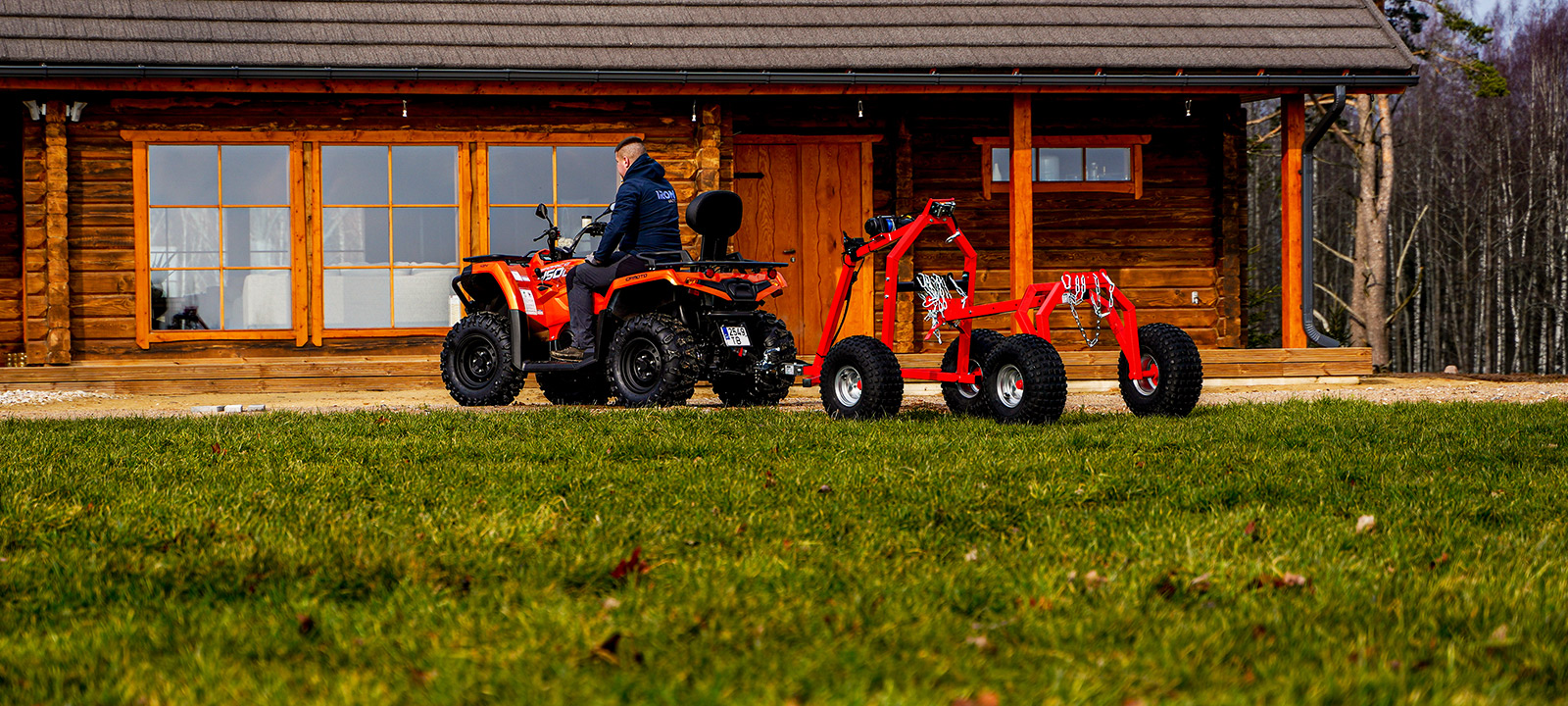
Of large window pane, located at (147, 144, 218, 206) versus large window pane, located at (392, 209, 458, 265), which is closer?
large window pane, located at (147, 144, 218, 206)

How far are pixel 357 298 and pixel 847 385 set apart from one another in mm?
6178

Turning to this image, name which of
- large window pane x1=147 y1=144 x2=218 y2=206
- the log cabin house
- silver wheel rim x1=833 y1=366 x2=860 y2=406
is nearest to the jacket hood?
silver wheel rim x1=833 y1=366 x2=860 y2=406

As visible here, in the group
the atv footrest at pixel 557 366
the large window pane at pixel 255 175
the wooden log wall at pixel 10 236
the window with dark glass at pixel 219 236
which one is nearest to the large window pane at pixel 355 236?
the window with dark glass at pixel 219 236

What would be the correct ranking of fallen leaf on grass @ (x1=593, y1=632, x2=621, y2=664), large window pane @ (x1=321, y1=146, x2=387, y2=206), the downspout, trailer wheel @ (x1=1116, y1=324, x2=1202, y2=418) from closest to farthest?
1. fallen leaf on grass @ (x1=593, y1=632, x2=621, y2=664)
2. trailer wheel @ (x1=1116, y1=324, x2=1202, y2=418)
3. the downspout
4. large window pane @ (x1=321, y1=146, x2=387, y2=206)

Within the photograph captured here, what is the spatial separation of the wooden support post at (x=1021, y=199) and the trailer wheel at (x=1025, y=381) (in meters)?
4.97

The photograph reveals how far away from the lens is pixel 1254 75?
450 inches

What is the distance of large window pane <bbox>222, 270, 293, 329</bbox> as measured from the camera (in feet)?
37.7

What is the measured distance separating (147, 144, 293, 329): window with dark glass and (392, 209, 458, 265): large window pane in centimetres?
95

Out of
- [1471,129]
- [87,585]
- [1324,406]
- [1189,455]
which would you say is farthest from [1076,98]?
[1471,129]

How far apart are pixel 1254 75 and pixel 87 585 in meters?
10.7

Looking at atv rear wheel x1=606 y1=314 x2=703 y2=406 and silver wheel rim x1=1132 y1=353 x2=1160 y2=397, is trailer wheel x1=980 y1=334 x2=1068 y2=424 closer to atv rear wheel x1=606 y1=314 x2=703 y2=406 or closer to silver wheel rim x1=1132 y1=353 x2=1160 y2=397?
silver wheel rim x1=1132 y1=353 x2=1160 y2=397

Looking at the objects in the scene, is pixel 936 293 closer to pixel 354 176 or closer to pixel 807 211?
pixel 807 211

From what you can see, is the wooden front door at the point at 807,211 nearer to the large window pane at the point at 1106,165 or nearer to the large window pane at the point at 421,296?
the large window pane at the point at 1106,165

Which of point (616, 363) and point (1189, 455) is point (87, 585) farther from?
point (616, 363)
